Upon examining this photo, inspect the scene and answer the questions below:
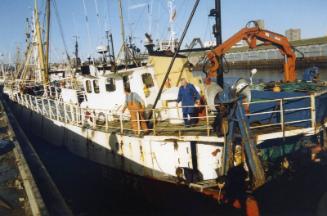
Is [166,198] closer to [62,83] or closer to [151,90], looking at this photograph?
[151,90]

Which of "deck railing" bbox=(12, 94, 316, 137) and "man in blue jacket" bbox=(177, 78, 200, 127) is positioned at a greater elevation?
"man in blue jacket" bbox=(177, 78, 200, 127)

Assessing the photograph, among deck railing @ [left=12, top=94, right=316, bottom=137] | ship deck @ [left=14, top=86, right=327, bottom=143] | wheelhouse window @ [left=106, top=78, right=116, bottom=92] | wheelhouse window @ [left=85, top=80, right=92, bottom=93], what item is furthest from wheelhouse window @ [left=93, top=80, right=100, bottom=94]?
ship deck @ [left=14, top=86, right=327, bottom=143]

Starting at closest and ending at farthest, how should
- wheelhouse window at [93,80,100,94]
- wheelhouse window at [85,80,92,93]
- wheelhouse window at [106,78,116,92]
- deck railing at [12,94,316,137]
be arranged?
1. deck railing at [12,94,316,137]
2. wheelhouse window at [106,78,116,92]
3. wheelhouse window at [93,80,100,94]
4. wheelhouse window at [85,80,92,93]

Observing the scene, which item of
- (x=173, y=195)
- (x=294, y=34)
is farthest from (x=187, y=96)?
(x=294, y=34)

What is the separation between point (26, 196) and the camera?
28.9 feet

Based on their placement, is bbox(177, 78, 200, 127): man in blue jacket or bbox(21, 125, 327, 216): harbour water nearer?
bbox(21, 125, 327, 216): harbour water

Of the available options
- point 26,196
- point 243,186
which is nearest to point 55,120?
point 26,196

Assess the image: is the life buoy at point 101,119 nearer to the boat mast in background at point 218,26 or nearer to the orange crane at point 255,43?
the orange crane at point 255,43

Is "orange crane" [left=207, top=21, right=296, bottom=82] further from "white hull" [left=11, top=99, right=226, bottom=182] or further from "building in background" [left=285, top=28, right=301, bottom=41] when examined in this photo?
"building in background" [left=285, top=28, right=301, bottom=41]

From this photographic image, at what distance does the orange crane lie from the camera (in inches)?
479

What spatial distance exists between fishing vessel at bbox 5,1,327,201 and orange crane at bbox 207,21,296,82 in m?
0.04

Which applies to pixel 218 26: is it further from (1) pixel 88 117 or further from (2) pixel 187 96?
(1) pixel 88 117

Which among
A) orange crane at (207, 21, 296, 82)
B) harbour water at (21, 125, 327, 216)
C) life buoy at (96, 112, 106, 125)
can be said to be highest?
orange crane at (207, 21, 296, 82)

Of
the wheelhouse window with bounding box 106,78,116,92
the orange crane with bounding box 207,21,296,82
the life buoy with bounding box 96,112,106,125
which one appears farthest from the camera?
the wheelhouse window with bounding box 106,78,116,92
